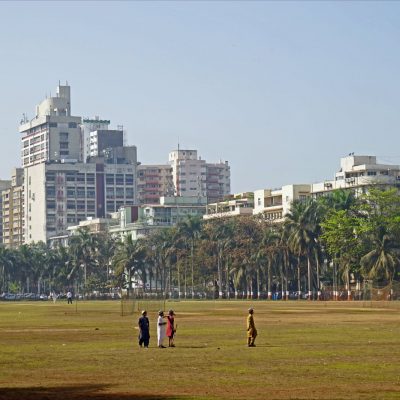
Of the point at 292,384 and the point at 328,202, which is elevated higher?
the point at 328,202

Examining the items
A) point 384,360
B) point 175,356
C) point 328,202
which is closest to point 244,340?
point 175,356

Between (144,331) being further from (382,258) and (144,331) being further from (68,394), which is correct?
(382,258)

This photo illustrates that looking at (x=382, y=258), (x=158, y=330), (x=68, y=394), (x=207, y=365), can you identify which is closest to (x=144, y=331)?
(x=158, y=330)

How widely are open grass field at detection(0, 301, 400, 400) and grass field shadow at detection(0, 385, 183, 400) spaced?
0.09 ft

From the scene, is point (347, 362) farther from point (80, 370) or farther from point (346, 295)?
point (346, 295)

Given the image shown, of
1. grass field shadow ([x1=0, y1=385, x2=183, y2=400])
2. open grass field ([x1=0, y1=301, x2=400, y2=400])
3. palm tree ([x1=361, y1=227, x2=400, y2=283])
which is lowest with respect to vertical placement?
grass field shadow ([x1=0, y1=385, x2=183, y2=400])

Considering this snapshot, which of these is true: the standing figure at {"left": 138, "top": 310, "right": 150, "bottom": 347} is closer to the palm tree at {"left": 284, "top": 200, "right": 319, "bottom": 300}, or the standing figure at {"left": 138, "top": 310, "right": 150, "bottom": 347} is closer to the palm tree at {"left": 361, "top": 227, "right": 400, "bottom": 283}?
the palm tree at {"left": 361, "top": 227, "right": 400, "bottom": 283}

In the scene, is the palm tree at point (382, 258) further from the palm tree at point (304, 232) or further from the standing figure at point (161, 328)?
the standing figure at point (161, 328)

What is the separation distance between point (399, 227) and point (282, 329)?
108180mm

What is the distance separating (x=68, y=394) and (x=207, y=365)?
10.9 meters

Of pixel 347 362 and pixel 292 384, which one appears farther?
pixel 347 362

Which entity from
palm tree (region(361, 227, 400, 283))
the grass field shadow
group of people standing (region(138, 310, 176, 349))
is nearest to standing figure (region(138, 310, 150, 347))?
group of people standing (region(138, 310, 176, 349))

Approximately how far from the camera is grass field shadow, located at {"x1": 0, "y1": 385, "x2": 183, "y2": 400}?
115ft

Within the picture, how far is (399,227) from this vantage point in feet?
593
